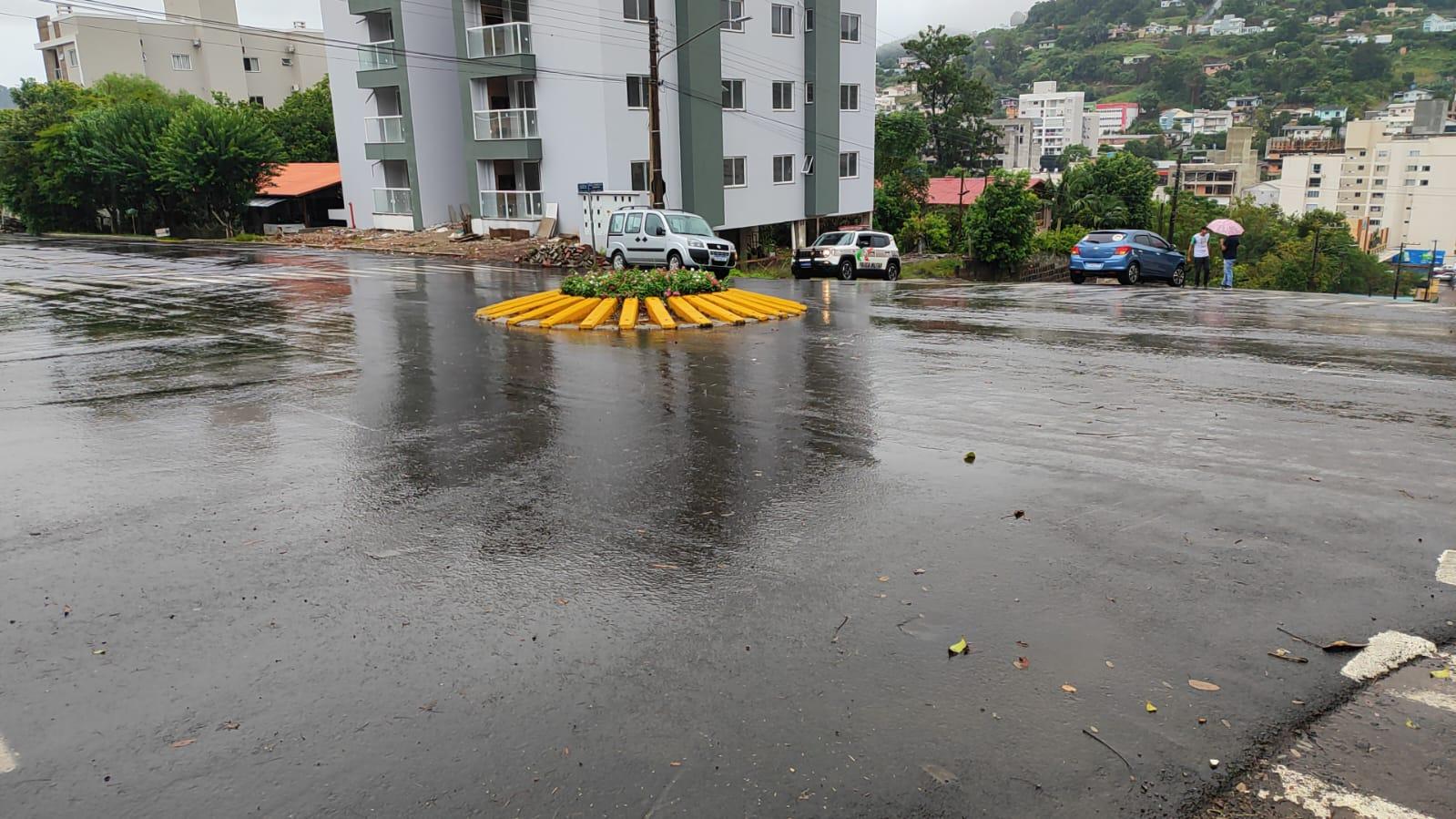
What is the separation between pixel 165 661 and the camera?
194 inches

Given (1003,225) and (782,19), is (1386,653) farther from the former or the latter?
(782,19)

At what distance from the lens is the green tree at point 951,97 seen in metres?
85.9

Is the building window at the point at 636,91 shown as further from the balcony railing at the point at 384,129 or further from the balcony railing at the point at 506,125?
the balcony railing at the point at 384,129

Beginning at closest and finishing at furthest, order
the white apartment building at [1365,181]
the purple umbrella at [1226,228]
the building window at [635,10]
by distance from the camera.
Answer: the purple umbrella at [1226,228], the building window at [635,10], the white apartment building at [1365,181]

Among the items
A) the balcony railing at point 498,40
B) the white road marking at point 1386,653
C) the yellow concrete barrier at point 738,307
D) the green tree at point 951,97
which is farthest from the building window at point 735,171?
the green tree at point 951,97

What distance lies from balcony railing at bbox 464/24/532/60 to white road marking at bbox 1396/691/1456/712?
35.7 m

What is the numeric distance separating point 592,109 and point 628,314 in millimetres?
20625

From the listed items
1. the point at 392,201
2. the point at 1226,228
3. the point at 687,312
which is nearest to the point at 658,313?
the point at 687,312

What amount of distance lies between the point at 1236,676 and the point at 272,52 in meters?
99.0

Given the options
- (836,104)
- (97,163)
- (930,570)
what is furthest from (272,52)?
(930,570)

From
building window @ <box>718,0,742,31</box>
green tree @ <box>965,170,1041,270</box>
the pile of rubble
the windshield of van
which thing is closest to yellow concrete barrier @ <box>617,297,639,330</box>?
the windshield of van

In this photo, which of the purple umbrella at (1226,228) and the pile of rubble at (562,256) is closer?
the purple umbrella at (1226,228)

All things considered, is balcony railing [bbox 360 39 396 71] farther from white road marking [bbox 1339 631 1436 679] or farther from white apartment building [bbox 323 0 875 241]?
white road marking [bbox 1339 631 1436 679]

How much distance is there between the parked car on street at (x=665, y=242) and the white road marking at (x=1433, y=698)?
72.1ft
